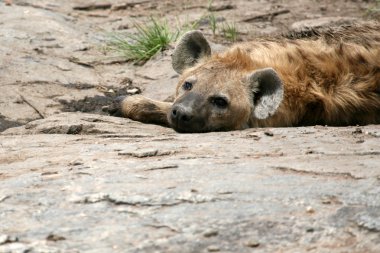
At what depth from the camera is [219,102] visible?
441 cm

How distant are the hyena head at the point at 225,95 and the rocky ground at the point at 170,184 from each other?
0.65 ft

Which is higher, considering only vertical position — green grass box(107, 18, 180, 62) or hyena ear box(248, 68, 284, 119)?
green grass box(107, 18, 180, 62)

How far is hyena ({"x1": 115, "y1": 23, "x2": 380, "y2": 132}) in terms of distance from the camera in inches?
174

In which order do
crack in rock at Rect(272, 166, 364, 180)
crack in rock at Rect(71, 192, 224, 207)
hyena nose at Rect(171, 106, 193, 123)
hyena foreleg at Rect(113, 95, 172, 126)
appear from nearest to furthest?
crack in rock at Rect(71, 192, 224, 207) < crack in rock at Rect(272, 166, 364, 180) < hyena nose at Rect(171, 106, 193, 123) < hyena foreleg at Rect(113, 95, 172, 126)

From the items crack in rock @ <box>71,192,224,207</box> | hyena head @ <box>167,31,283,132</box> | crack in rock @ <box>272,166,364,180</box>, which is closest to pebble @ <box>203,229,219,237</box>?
crack in rock @ <box>71,192,224,207</box>

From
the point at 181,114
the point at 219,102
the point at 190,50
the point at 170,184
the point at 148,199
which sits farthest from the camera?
the point at 190,50

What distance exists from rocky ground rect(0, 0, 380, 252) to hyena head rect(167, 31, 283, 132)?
0.65 feet

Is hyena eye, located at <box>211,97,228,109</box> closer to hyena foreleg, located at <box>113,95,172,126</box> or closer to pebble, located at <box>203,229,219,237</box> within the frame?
hyena foreleg, located at <box>113,95,172,126</box>

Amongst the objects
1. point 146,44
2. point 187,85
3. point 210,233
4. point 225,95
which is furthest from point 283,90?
point 146,44

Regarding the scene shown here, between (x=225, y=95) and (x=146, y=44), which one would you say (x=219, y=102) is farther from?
(x=146, y=44)

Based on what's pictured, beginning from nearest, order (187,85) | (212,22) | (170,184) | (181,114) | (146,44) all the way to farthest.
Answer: (170,184) → (181,114) → (187,85) → (146,44) → (212,22)

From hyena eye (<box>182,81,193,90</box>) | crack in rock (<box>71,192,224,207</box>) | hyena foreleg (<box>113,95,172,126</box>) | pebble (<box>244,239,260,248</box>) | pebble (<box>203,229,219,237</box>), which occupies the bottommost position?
pebble (<box>244,239,260,248</box>)

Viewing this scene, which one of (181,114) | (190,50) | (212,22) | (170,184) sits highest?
(212,22)

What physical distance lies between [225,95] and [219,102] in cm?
5
